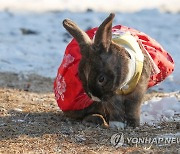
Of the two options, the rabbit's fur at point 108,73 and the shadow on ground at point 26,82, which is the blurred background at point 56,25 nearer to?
the shadow on ground at point 26,82

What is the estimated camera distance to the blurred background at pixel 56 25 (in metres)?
10.2

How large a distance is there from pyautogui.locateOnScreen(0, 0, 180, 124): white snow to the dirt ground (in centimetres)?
239

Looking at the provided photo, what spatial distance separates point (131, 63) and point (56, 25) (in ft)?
25.5

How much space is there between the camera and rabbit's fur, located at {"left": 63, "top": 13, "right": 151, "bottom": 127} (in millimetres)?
5043

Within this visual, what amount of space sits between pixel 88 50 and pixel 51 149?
41.2 inches

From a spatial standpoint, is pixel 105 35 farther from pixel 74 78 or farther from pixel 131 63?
pixel 74 78

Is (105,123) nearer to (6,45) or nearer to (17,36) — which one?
(6,45)

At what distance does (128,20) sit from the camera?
13.1m

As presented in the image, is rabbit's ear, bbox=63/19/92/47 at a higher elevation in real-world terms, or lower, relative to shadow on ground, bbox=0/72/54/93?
higher

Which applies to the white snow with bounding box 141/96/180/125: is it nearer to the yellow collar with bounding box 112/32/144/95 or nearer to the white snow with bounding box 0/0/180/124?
the yellow collar with bounding box 112/32/144/95

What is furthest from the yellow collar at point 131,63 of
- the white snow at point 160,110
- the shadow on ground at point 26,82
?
the shadow on ground at point 26,82

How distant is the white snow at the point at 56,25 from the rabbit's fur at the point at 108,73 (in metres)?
2.73

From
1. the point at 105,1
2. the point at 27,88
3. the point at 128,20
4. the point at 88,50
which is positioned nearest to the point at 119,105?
the point at 88,50

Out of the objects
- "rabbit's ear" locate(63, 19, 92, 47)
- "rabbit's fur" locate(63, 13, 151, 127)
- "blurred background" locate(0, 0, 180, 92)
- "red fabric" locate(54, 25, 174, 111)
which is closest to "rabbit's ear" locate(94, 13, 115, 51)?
"rabbit's fur" locate(63, 13, 151, 127)
